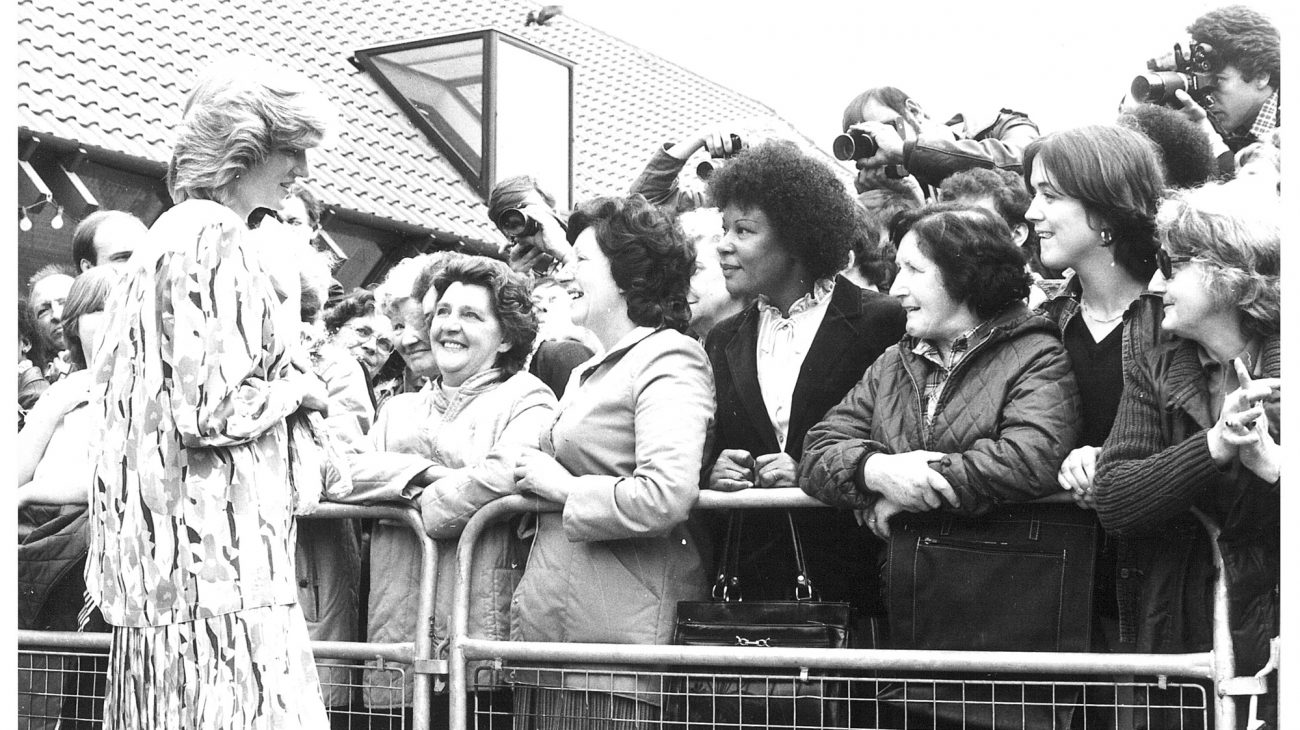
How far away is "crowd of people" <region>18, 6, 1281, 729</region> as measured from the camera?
323 centimetres

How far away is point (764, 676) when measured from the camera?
11.8 ft

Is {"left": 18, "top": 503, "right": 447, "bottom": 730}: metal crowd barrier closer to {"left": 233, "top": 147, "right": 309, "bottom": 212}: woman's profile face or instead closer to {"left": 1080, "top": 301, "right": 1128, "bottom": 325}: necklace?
{"left": 233, "top": 147, "right": 309, "bottom": 212}: woman's profile face

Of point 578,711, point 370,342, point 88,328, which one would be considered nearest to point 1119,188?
point 578,711

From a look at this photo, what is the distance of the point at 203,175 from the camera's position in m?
3.42

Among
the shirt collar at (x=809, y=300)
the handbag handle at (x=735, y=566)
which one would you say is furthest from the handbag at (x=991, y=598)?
the shirt collar at (x=809, y=300)

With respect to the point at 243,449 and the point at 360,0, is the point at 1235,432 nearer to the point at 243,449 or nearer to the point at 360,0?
the point at 243,449

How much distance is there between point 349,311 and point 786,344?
307cm

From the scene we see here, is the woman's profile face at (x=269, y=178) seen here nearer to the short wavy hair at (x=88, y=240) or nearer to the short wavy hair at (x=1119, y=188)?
the short wavy hair at (x=1119, y=188)

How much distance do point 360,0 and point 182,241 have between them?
676 inches

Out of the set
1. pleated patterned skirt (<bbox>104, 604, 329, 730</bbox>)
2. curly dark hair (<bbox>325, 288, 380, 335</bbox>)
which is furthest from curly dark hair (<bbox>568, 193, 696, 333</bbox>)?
curly dark hair (<bbox>325, 288, 380, 335</bbox>)

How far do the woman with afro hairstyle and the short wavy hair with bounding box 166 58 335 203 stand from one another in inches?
50.0

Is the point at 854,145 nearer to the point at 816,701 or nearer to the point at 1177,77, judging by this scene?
the point at 1177,77

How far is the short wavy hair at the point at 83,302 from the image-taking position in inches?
193

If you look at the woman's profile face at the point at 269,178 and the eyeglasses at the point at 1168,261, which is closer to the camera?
the eyeglasses at the point at 1168,261
